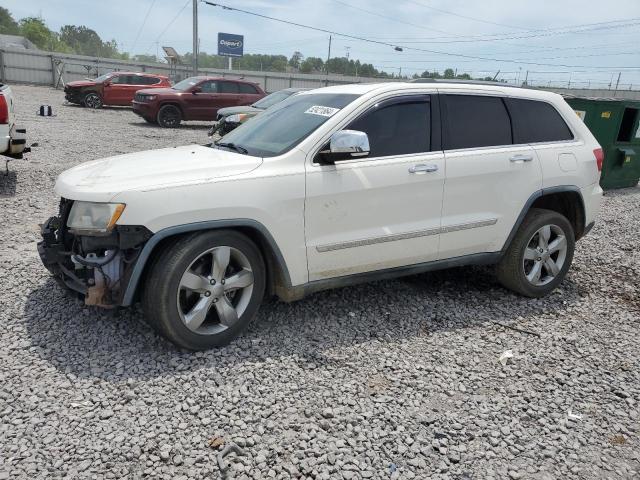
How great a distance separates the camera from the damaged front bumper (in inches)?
122

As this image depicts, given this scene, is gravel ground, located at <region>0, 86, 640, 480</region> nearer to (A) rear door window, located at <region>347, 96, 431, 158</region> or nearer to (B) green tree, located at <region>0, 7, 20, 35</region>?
(A) rear door window, located at <region>347, 96, 431, 158</region>

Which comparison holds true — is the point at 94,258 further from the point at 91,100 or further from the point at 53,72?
the point at 53,72

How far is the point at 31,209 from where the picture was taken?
6465mm

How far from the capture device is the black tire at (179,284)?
3182mm

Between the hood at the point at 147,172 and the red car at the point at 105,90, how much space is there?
20.1 metres

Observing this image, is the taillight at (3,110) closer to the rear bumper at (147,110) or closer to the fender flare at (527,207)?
the fender flare at (527,207)

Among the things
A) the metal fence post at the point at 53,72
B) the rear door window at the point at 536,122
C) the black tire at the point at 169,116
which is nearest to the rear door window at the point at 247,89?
the black tire at the point at 169,116

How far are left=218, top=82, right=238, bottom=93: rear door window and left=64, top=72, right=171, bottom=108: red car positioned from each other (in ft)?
19.3

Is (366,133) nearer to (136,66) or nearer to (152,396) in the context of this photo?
(152,396)

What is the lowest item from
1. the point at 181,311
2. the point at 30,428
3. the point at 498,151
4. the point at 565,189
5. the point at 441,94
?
the point at 30,428

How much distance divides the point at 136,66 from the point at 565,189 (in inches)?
1450

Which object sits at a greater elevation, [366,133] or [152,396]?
[366,133]

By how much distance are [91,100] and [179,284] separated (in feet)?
70.6

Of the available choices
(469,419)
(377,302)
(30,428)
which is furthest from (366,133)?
(30,428)
